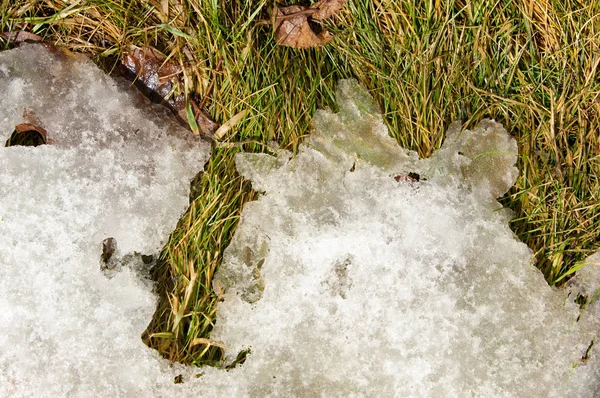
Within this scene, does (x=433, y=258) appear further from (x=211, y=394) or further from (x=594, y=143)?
(x=211, y=394)

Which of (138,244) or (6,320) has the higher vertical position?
(138,244)

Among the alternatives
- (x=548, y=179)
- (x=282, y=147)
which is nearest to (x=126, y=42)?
(x=282, y=147)

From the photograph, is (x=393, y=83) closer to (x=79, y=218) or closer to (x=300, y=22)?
(x=300, y=22)

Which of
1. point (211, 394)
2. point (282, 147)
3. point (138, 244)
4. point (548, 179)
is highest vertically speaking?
point (548, 179)

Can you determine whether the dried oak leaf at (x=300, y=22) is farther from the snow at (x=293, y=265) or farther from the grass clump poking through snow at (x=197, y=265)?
the grass clump poking through snow at (x=197, y=265)

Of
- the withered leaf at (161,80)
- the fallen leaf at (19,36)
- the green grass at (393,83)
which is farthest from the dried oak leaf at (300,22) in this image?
the fallen leaf at (19,36)

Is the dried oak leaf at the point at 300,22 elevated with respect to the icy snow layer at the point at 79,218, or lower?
elevated
